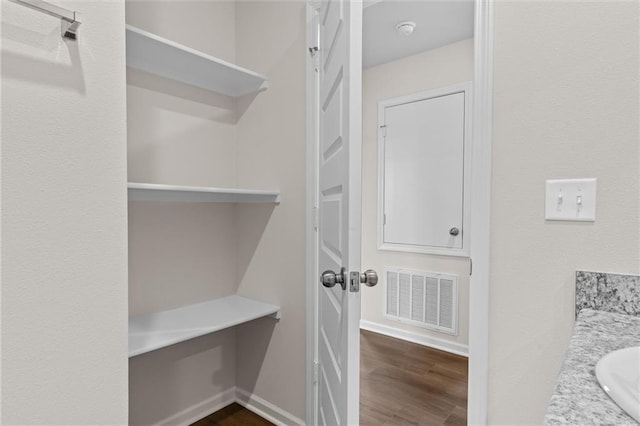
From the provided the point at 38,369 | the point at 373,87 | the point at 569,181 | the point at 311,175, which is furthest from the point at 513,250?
the point at 373,87

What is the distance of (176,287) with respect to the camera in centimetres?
183

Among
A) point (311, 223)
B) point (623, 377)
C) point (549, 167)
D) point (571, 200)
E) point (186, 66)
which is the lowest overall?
point (623, 377)

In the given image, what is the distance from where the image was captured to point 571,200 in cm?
104

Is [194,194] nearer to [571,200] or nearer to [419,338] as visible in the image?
[571,200]

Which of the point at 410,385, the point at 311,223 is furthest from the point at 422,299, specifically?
the point at 311,223

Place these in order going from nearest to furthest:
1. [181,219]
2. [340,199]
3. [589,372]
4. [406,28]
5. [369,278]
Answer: [589,372] → [369,278] → [340,199] → [181,219] → [406,28]

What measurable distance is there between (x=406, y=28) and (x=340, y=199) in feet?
6.54

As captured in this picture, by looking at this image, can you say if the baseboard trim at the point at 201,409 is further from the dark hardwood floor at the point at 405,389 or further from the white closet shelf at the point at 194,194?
the white closet shelf at the point at 194,194

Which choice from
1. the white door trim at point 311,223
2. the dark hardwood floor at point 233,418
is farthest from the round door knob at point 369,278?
the dark hardwood floor at point 233,418

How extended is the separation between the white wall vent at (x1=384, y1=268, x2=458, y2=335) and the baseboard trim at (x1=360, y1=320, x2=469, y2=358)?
0.32 ft

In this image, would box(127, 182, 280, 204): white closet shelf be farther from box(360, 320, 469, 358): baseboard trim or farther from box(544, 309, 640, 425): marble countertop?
box(360, 320, 469, 358): baseboard trim

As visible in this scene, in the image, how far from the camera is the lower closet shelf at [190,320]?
1430 mm

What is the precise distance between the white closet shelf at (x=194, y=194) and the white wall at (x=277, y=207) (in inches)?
3.8

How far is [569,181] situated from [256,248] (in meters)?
1.48
